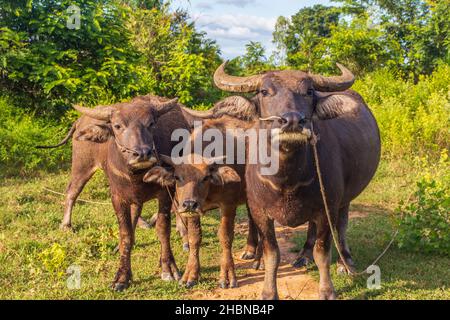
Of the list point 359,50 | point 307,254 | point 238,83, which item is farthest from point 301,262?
point 359,50

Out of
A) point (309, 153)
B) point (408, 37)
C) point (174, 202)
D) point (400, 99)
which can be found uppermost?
point (408, 37)

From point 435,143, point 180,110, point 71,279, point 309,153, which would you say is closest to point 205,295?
point 71,279

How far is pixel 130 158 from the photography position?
3.63 metres

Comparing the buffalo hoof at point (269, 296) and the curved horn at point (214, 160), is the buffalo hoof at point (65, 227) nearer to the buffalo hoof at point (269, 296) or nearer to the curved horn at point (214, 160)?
the curved horn at point (214, 160)

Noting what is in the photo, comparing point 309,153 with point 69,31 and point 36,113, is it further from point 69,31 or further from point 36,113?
point 36,113

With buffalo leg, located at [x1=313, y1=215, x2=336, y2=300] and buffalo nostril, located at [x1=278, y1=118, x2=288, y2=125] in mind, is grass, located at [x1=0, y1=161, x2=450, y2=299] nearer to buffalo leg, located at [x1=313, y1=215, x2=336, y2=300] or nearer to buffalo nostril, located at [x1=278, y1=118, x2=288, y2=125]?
buffalo leg, located at [x1=313, y1=215, x2=336, y2=300]

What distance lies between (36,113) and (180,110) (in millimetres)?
5198

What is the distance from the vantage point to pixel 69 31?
8312 millimetres

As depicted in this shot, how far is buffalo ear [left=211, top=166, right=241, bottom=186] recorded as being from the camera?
388 centimetres

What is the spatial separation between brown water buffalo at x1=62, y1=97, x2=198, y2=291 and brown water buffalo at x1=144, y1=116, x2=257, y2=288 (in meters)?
0.18

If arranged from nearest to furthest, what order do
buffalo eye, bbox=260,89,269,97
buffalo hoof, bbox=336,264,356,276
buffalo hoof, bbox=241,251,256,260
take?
buffalo eye, bbox=260,89,269,97, buffalo hoof, bbox=336,264,356,276, buffalo hoof, bbox=241,251,256,260

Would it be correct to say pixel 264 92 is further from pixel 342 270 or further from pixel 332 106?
pixel 342 270

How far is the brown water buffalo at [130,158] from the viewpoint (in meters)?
3.70

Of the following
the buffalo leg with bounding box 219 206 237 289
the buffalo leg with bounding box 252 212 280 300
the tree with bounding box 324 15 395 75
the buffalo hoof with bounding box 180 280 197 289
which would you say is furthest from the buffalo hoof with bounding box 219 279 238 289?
the tree with bounding box 324 15 395 75
